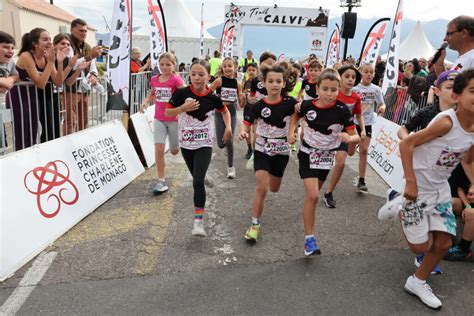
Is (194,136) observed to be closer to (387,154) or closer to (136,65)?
(387,154)

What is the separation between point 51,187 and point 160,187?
5.17 feet

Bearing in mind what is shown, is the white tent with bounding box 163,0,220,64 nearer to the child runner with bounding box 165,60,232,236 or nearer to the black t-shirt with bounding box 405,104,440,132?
the child runner with bounding box 165,60,232,236

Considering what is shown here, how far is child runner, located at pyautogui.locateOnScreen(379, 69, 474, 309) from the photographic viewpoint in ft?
8.68

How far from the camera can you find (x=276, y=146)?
12.8 feet

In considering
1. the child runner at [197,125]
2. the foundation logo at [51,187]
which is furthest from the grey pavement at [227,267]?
the child runner at [197,125]

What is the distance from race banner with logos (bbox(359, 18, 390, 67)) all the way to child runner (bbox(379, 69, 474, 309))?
22.4ft

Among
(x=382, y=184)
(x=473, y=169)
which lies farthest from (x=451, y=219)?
(x=382, y=184)

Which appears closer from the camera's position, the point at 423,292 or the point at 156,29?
the point at 423,292

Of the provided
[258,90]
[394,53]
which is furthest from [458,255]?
[394,53]

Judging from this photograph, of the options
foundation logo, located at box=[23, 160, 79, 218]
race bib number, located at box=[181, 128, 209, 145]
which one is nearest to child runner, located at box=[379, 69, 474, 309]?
race bib number, located at box=[181, 128, 209, 145]

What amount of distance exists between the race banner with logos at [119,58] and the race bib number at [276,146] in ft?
10.4

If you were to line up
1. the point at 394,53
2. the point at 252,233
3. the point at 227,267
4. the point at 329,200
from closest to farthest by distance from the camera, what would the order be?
the point at 227,267
the point at 252,233
the point at 329,200
the point at 394,53

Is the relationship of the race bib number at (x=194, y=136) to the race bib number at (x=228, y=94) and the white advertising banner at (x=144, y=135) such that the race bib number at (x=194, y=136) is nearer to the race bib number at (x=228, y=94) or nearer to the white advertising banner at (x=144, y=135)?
the race bib number at (x=228, y=94)

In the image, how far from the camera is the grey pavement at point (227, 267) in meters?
2.84
